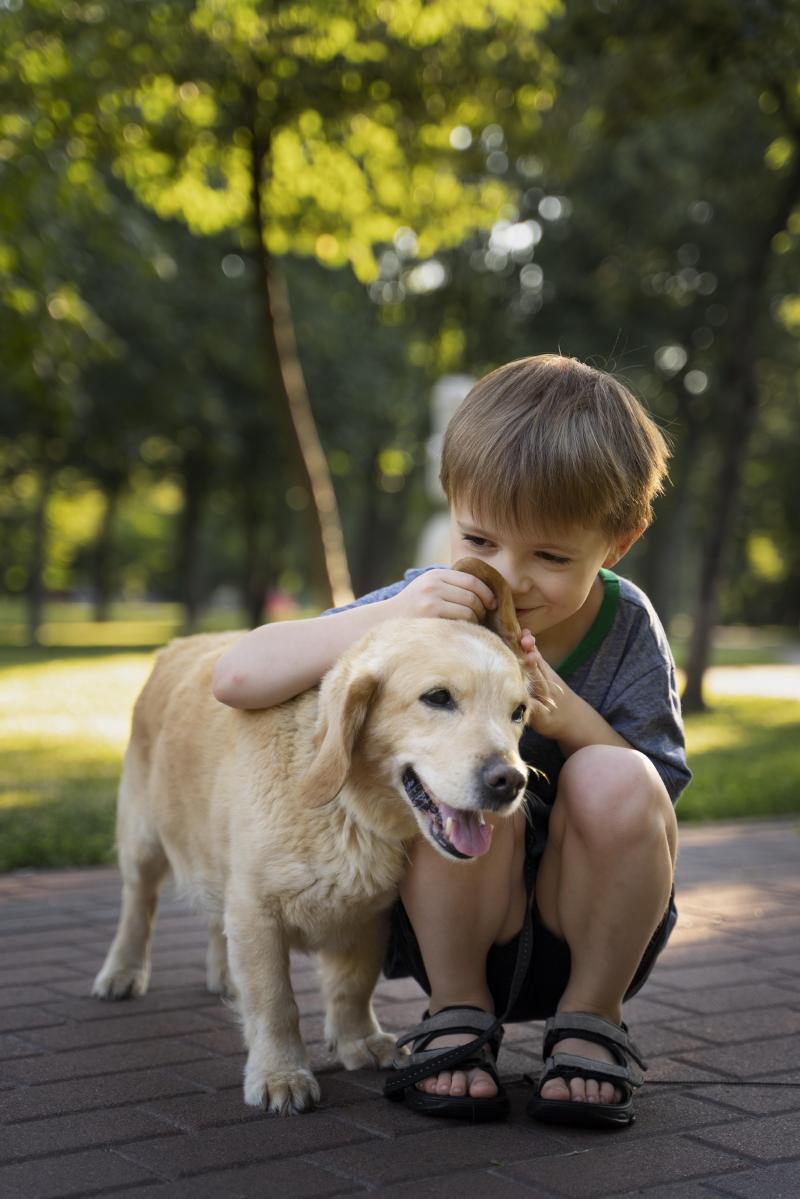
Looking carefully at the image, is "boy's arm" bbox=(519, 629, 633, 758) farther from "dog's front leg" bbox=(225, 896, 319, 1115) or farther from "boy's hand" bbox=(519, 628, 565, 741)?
"dog's front leg" bbox=(225, 896, 319, 1115)

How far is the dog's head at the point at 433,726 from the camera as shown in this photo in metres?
2.57

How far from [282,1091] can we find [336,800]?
0.62 m

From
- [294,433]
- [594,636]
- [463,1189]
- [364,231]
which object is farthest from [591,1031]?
[364,231]

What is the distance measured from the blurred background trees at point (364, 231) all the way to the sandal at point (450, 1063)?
158cm

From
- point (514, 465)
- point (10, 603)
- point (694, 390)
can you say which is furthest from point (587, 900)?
point (10, 603)

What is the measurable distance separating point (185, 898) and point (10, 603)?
68.0 m

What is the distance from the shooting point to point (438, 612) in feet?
9.38

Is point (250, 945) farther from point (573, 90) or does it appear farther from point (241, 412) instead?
point (241, 412)

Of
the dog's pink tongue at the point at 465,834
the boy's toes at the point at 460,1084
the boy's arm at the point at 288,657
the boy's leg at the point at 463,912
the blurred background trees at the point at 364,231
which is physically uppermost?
the blurred background trees at the point at 364,231

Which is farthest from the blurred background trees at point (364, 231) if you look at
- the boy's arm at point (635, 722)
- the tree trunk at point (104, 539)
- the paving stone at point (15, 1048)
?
the paving stone at point (15, 1048)

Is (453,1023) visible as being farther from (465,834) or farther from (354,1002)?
(465,834)

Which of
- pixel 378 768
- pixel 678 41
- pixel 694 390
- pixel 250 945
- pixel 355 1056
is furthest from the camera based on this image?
pixel 694 390

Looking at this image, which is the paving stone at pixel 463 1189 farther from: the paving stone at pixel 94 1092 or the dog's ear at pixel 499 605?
the dog's ear at pixel 499 605

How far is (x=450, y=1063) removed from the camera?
2900 millimetres
